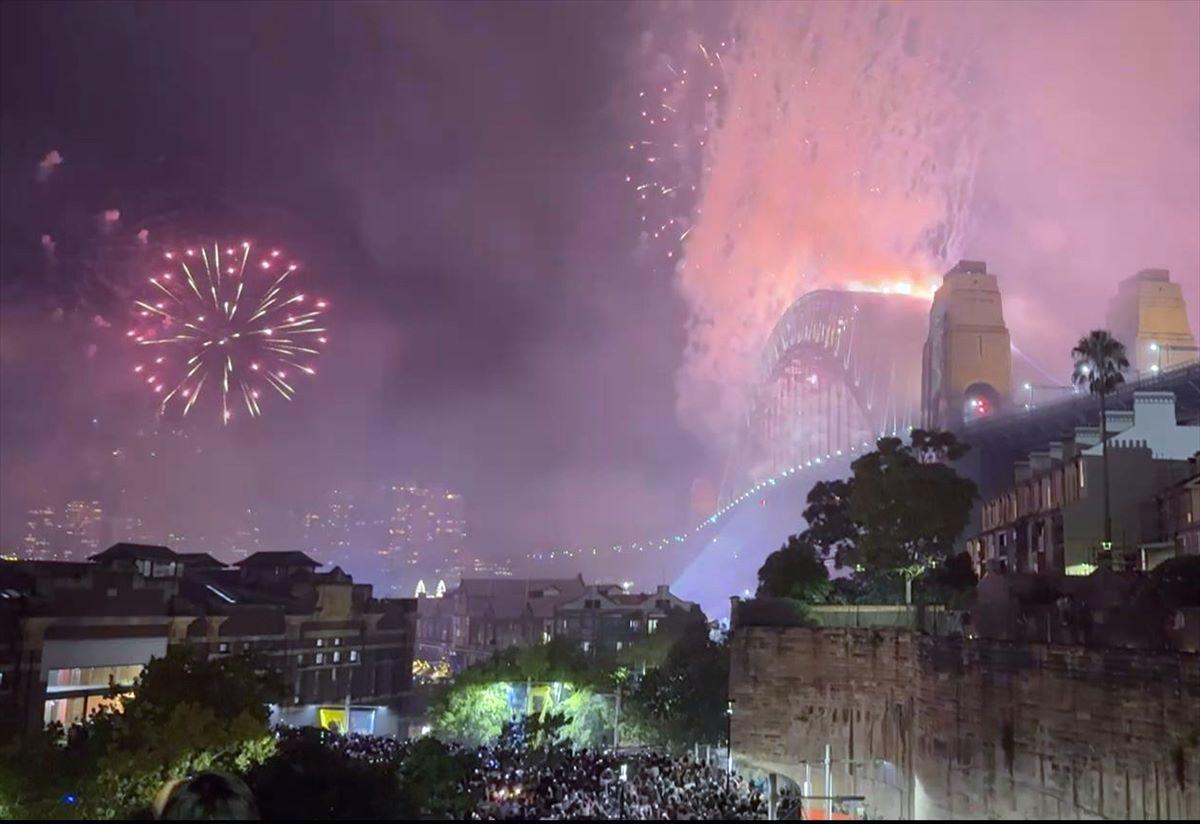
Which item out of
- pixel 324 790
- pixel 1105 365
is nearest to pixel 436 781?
pixel 324 790

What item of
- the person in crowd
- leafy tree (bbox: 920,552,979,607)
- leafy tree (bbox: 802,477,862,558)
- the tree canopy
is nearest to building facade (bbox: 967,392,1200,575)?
leafy tree (bbox: 920,552,979,607)

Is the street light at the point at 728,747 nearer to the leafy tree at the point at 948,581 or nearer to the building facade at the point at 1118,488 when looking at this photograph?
the leafy tree at the point at 948,581

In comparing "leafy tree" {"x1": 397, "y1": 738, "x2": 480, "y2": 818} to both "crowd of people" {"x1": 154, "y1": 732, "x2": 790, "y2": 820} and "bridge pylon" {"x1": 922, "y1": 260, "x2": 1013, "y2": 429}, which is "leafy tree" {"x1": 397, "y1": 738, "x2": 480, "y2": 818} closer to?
"crowd of people" {"x1": 154, "y1": 732, "x2": 790, "y2": 820}

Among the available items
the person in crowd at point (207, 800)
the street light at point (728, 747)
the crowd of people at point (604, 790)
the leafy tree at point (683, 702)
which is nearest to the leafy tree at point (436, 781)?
the crowd of people at point (604, 790)

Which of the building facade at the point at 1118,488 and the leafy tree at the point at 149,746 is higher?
the building facade at the point at 1118,488

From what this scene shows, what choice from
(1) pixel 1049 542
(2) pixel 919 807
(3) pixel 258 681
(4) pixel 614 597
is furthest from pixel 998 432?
(3) pixel 258 681
